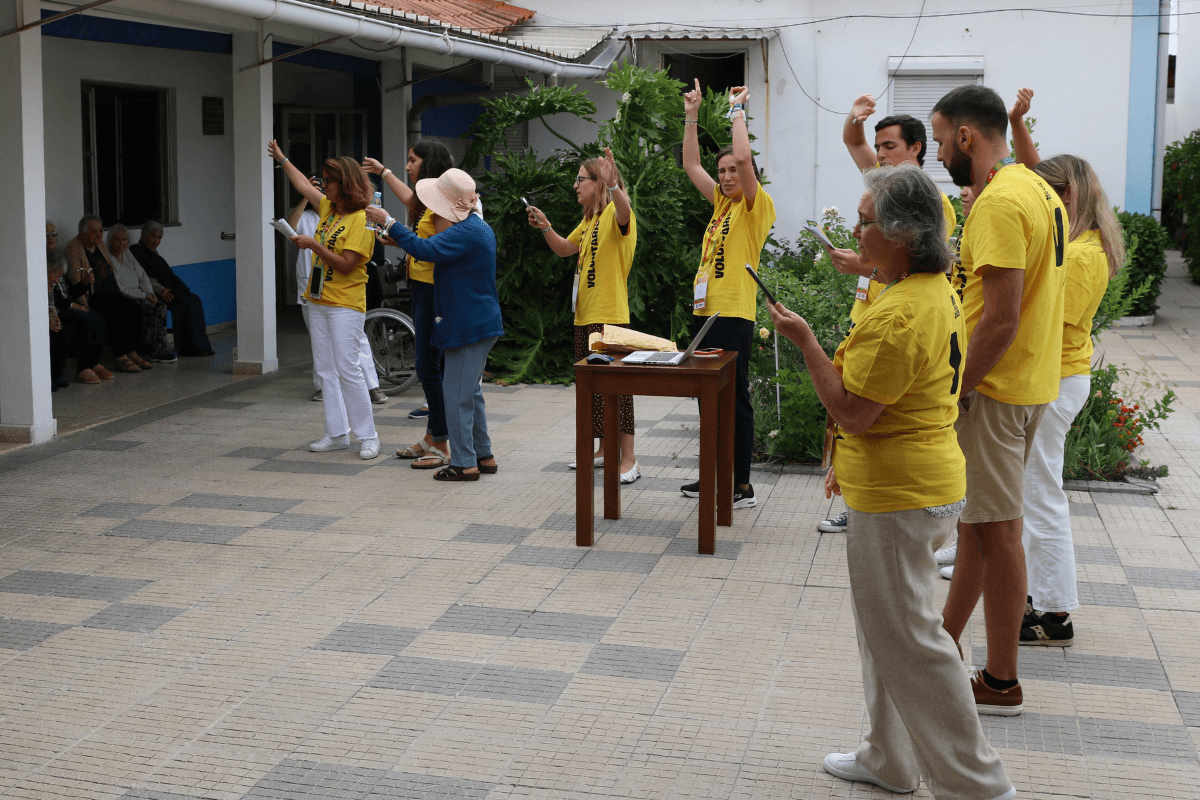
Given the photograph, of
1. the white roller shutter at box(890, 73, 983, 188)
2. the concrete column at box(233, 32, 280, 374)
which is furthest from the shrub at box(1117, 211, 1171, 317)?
the concrete column at box(233, 32, 280, 374)

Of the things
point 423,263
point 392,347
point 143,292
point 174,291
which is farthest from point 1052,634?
point 174,291

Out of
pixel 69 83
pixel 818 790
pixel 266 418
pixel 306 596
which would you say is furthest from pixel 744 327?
→ pixel 69 83

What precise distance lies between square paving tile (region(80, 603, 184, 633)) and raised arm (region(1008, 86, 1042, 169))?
3658mm

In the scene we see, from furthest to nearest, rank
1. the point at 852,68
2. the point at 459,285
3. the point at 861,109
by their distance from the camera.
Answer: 1. the point at 852,68
2. the point at 459,285
3. the point at 861,109

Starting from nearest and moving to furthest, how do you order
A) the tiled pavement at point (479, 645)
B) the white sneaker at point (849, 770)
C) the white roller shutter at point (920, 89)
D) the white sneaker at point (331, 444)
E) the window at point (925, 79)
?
1. the white sneaker at point (849, 770)
2. the tiled pavement at point (479, 645)
3. the white sneaker at point (331, 444)
4. the window at point (925, 79)
5. the white roller shutter at point (920, 89)

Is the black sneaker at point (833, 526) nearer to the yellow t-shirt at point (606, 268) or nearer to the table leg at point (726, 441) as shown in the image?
the table leg at point (726, 441)

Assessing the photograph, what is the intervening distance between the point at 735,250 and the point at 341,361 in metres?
2.72

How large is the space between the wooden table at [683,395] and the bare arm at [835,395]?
7.76ft

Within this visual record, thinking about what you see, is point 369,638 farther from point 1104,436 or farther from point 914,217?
point 1104,436

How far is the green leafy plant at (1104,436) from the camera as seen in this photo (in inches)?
278

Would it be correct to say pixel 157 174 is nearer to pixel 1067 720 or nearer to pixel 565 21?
pixel 565 21

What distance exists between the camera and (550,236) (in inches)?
281

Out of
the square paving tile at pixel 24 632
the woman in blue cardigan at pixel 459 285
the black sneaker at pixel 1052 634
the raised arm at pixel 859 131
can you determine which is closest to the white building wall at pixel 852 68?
the woman in blue cardigan at pixel 459 285

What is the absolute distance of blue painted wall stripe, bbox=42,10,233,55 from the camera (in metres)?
9.75
